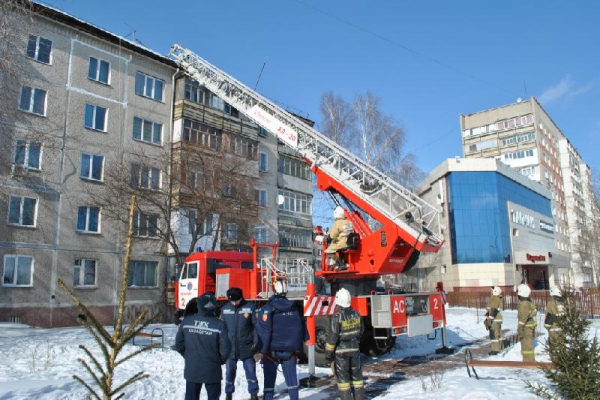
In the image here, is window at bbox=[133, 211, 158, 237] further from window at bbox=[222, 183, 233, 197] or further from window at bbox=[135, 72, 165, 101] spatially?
window at bbox=[135, 72, 165, 101]

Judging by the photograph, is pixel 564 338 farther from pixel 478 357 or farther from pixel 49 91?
pixel 49 91

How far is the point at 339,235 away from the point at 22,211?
662 inches

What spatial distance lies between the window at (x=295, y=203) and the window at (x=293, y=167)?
4.90ft

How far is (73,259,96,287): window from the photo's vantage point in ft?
76.1

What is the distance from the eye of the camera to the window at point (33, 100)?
22.4 metres

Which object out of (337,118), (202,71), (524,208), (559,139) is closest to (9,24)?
(202,71)

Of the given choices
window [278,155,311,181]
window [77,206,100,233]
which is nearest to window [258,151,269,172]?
window [278,155,311,181]

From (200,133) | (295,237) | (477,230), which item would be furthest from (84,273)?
(477,230)

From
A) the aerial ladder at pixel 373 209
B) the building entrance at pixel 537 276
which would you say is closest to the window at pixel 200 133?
the aerial ladder at pixel 373 209

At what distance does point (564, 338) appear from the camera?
6.48 meters

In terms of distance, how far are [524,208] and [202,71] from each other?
138 ft

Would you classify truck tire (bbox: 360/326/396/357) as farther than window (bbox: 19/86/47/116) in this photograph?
No

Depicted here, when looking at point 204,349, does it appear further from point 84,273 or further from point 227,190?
point 84,273

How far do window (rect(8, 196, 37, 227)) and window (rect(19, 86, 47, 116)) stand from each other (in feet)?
14.1
